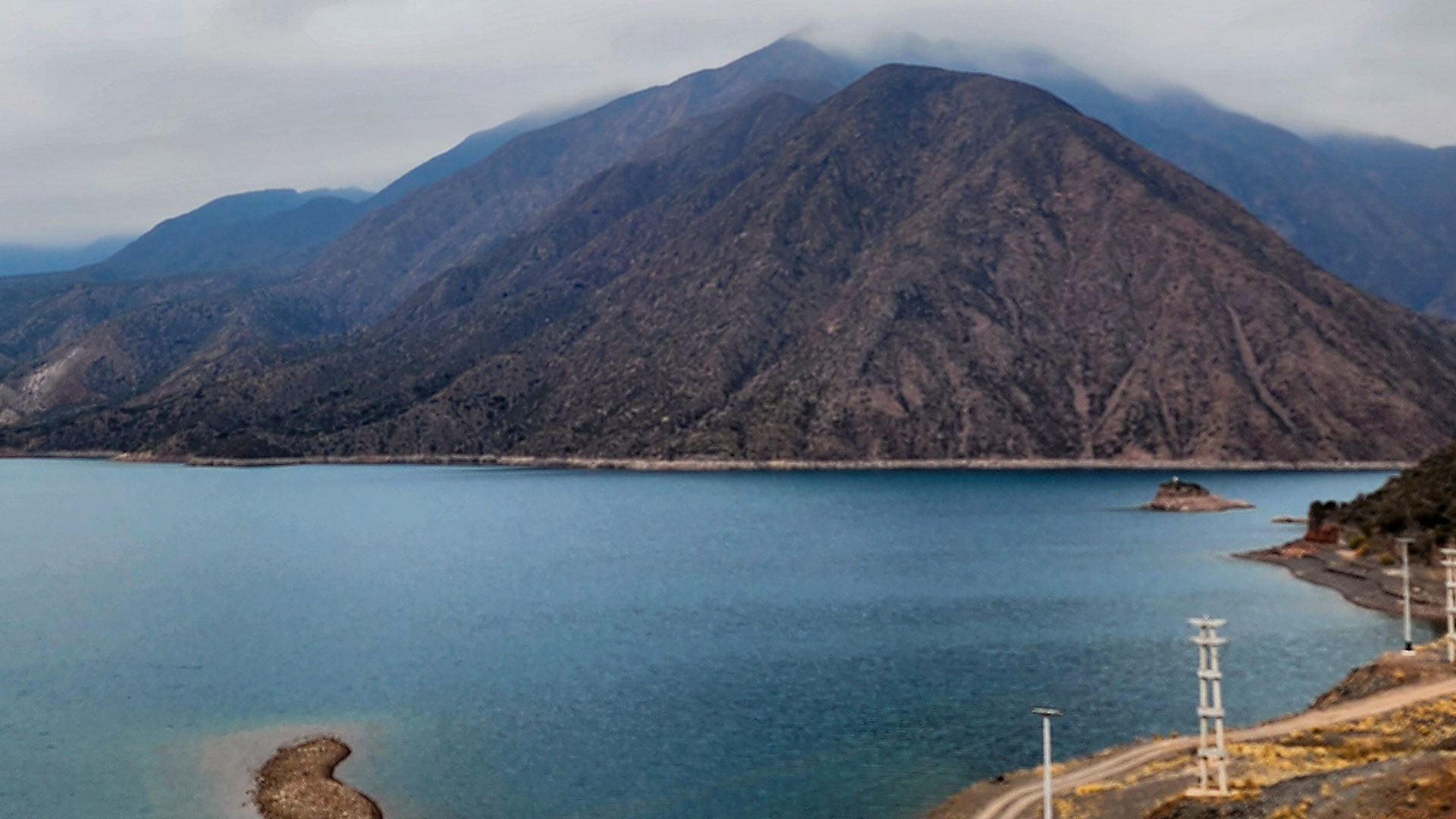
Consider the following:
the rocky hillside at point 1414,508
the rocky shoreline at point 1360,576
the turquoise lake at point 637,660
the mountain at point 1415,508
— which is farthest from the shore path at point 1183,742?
the rocky hillside at point 1414,508

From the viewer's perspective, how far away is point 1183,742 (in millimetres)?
50188

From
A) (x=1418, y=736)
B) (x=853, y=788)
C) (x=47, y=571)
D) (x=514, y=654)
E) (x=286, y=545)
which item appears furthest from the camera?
(x=286, y=545)

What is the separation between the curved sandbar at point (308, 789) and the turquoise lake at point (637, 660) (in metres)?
1.29

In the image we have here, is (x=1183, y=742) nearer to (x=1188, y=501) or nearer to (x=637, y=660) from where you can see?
(x=637, y=660)

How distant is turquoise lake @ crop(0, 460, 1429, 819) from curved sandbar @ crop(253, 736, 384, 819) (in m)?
1.29

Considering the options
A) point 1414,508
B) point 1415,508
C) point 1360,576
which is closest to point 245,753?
point 1360,576

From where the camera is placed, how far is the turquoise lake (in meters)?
52.5

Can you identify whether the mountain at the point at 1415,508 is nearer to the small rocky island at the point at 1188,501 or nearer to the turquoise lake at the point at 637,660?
the turquoise lake at the point at 637,660

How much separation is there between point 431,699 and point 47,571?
74101 mm

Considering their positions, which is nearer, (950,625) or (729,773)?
(729,773)

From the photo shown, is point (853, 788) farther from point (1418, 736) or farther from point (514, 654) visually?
point (514, 654)

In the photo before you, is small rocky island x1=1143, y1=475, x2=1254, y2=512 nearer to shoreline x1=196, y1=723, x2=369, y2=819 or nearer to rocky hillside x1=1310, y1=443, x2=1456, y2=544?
rocky hillside x1=1310, y1=443, x2=1456, y2=544

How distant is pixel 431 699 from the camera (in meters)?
67.5

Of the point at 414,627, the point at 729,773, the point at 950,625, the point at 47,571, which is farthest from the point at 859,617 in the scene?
the point at 47,571
